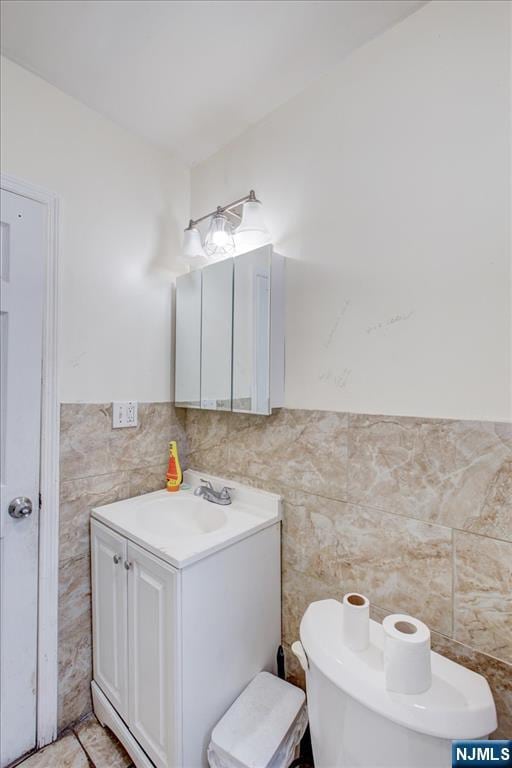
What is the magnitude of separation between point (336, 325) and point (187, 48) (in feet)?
3.57

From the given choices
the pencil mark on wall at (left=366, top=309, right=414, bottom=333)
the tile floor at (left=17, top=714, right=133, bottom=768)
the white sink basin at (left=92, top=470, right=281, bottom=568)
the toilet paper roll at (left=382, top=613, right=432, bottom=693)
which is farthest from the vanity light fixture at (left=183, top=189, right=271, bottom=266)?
the tile floor at (left=17, top=714, right=133, bottom=768)

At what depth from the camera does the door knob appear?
125 centimetres

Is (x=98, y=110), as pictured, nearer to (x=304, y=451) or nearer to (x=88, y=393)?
(x=88, y=393)

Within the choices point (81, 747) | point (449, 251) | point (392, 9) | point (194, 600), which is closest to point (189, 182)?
point (392, 9)

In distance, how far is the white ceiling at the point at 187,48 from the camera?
109 cm

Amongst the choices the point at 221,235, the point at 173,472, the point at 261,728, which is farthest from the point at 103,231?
the point at 261,728

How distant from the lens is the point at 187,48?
1211 millimetres

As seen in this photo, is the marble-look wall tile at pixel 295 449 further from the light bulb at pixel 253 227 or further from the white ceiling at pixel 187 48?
the white ceiling at pixel 187 48

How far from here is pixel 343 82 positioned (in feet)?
4.10

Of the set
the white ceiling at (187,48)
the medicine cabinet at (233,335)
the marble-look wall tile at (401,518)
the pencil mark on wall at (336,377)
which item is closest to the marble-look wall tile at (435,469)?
the marble-look wall tile at (401,518)

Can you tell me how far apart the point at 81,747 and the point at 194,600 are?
2.81 ft

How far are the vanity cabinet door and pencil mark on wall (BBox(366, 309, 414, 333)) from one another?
3.72 feet

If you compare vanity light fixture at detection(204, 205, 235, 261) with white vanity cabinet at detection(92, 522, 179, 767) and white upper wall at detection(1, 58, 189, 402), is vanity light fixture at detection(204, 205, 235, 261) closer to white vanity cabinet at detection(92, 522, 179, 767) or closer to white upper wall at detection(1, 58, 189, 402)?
white upper wall at detection(1, 58, 189, 402)

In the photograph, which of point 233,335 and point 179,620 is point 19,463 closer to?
point 179,620
